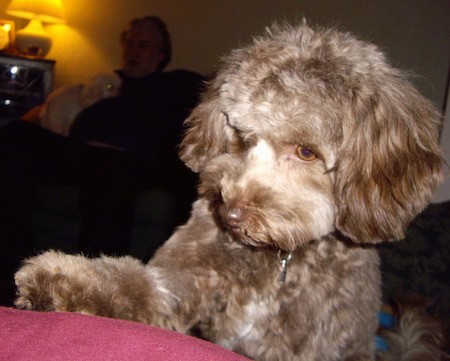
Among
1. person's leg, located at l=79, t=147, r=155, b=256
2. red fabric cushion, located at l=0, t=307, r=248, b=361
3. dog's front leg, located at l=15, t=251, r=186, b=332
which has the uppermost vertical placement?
red fabric cushion, located at l=0, t=307, r=248, b=361

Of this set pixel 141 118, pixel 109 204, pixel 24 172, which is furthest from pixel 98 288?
pixel 141 118

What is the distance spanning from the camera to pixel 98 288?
3.32 feet

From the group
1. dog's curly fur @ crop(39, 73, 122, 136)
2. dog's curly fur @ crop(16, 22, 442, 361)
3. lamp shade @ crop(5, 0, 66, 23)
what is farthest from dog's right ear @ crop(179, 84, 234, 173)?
lamp shade @ crop(5, 0, 66, 23)

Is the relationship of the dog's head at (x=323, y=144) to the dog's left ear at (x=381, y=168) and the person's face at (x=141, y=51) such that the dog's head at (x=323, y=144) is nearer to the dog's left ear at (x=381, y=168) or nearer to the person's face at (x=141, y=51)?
the dog's left ear at (x=381, y=168)

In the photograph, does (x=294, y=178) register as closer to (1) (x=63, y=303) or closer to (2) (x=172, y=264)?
(2) (x=172, y=264)

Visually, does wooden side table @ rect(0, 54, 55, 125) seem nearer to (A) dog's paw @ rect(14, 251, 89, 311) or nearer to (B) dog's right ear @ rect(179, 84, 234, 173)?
(B) dog's right ear @ rect(179, 84, 234, 173)

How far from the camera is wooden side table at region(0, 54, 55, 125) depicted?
4711mm

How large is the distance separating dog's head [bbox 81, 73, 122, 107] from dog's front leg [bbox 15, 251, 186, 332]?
323cm

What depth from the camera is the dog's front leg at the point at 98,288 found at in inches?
37.2

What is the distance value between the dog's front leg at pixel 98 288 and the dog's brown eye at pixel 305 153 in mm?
425

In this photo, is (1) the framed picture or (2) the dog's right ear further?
(1) the framed picture

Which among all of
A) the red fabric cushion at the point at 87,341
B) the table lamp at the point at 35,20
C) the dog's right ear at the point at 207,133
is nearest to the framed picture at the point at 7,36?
the table lamp at the point at 35,20

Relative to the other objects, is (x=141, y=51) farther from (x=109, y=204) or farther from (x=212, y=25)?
(x=109, y=204)

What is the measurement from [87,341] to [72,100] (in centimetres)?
395
